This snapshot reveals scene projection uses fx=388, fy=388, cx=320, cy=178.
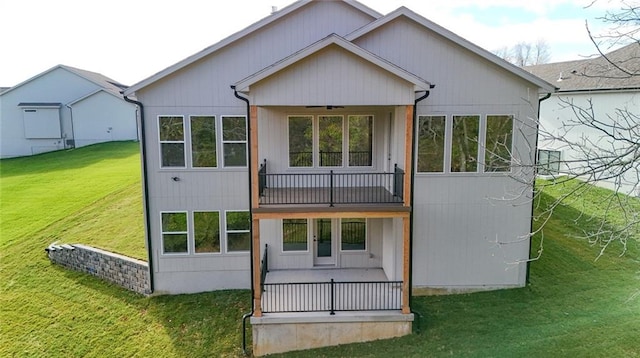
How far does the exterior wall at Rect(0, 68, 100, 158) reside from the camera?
34.0 m

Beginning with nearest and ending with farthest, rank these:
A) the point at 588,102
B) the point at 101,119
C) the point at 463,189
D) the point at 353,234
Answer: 1. the point at 463,189
2. the point at 353,234
3. the point at 588,102
4. the point at 101,119

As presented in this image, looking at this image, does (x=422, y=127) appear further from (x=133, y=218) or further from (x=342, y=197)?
(x=133, y=218)

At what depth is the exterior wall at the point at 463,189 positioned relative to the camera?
11.1 metres

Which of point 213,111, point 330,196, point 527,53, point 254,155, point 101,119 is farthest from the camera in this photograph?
point 527,53

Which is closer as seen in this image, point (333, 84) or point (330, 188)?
point (333, 84)

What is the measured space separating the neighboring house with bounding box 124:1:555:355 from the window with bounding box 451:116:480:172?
1.3 inches

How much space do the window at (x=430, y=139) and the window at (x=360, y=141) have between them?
6.24 feet

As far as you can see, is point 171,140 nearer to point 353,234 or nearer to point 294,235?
point 294,235

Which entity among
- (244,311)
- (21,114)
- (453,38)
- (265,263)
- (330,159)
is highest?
(453,38)

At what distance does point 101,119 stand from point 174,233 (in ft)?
91.2

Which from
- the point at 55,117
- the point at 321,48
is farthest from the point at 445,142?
the point at 55,117

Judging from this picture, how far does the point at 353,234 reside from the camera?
12695mm

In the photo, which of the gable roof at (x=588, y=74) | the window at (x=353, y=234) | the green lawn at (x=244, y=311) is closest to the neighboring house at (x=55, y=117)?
the green lawn at (x=244, y=311)

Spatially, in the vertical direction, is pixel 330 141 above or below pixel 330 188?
above
